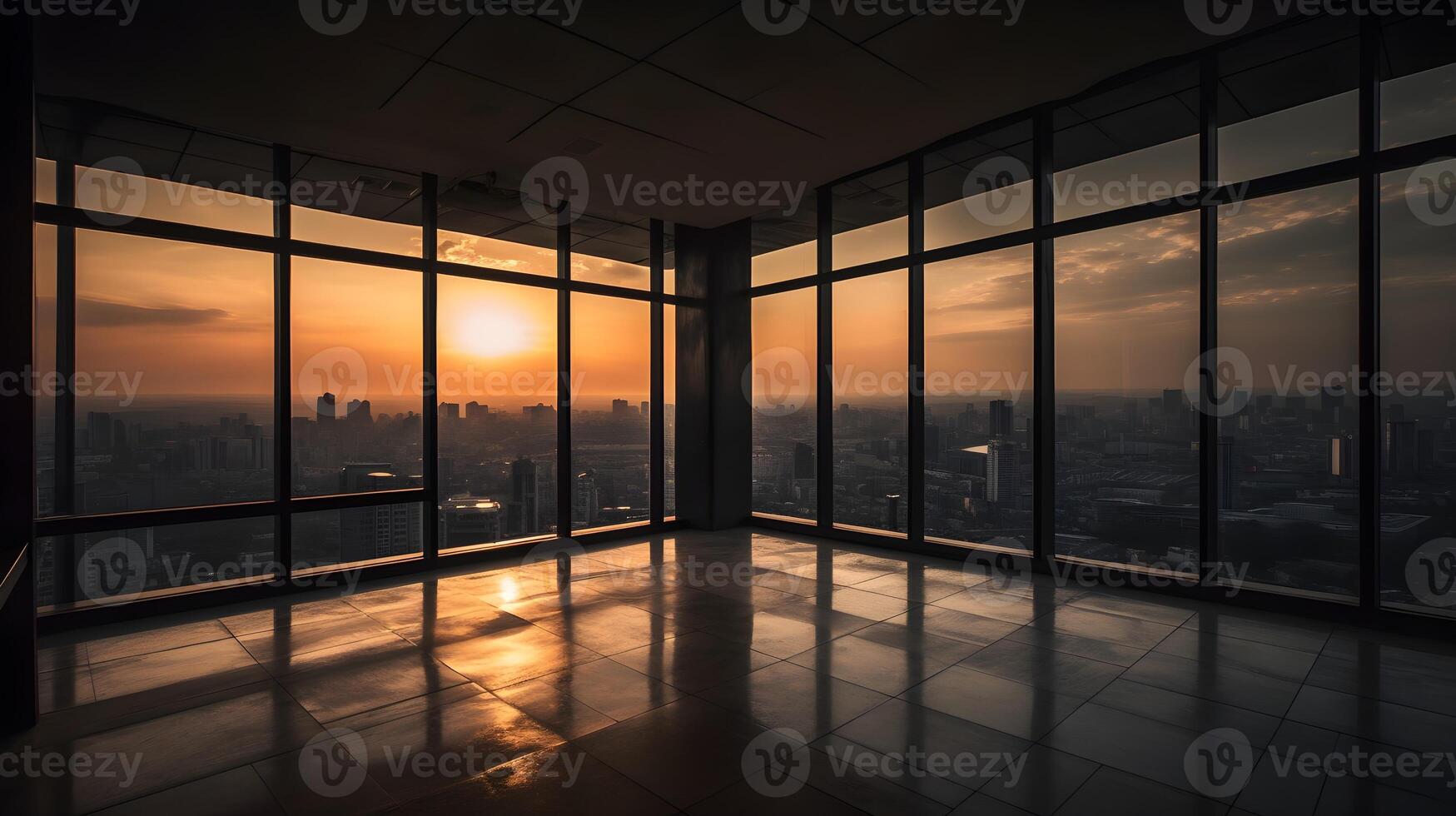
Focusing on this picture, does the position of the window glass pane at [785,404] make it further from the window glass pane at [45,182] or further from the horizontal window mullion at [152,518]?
the window glass pane at [45,182]

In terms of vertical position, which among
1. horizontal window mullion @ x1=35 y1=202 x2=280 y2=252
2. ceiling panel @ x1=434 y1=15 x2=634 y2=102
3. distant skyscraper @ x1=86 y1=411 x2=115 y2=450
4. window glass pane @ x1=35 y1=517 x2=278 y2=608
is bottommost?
window glass pane @ x1=35 y1=517 x2=278 y2=608

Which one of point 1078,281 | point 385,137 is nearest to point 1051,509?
point 1078,281

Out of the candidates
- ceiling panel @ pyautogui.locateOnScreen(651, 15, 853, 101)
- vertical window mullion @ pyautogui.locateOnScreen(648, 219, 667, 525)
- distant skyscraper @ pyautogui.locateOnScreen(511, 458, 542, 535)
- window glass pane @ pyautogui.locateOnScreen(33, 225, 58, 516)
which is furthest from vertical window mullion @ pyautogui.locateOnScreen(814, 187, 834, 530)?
window glass pane @ pyautogui.locateOnScreen(33, 225, 58, 516)

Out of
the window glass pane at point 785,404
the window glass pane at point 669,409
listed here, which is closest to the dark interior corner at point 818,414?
the window glass pane at point 785,404

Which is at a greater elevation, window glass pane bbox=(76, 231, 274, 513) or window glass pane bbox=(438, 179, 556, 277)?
window glass pane bbox=(438, 179, 556, 277)

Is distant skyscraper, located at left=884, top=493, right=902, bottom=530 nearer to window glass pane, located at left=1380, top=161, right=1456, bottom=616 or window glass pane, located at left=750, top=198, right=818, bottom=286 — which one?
window glass pane, located at left=750, top=198, right=818, bottom=286

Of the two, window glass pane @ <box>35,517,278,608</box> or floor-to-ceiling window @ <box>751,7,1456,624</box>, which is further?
window glass pane @ <box>35,517,278,608</box>

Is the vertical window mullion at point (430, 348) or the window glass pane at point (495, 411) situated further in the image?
the window glass pane at point (495, 411)
